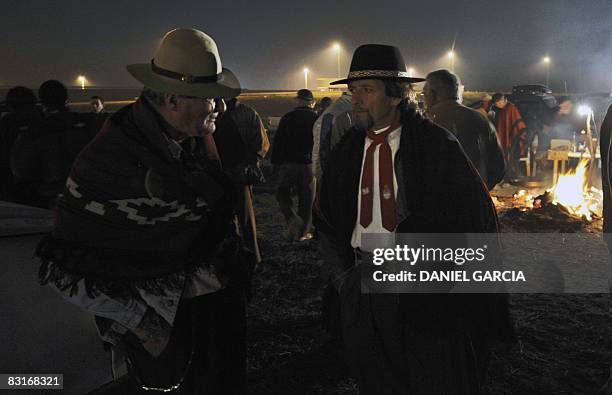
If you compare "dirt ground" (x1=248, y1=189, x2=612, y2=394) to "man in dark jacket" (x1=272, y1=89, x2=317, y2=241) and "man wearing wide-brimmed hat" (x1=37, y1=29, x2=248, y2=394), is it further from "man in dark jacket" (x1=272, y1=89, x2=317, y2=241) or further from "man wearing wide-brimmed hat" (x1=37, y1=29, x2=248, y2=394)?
"man in dark jacket" (x1=272, y1=89, x2=317, y2=241)

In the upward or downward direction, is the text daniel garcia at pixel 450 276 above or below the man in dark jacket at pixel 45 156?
below

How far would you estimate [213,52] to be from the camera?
242 cm

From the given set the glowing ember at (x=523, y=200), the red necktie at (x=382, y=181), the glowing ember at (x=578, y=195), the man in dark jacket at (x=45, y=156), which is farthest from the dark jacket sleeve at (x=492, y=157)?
the glowing ember at (x=523, y=200)

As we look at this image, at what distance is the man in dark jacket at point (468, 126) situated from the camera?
5113mm

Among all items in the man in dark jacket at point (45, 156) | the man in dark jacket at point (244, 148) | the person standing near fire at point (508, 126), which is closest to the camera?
the man in dark jacket at point (45, 156)

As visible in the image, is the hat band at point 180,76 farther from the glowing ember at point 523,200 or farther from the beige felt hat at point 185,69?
the glowing ember at point 523,200

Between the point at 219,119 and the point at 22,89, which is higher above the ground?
the point at 22,89

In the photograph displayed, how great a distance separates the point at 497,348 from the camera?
461cm

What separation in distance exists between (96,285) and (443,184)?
1.69 metres

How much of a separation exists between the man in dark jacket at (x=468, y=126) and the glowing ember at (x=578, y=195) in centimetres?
525

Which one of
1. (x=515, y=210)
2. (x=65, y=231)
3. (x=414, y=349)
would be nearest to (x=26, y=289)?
(x=65, y=231)

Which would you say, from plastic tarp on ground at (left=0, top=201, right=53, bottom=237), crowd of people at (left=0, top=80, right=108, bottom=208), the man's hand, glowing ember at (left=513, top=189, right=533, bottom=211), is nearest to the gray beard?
the man's hand

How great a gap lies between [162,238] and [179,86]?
2.12 feet

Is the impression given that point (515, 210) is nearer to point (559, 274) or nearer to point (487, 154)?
point (559, 274)
